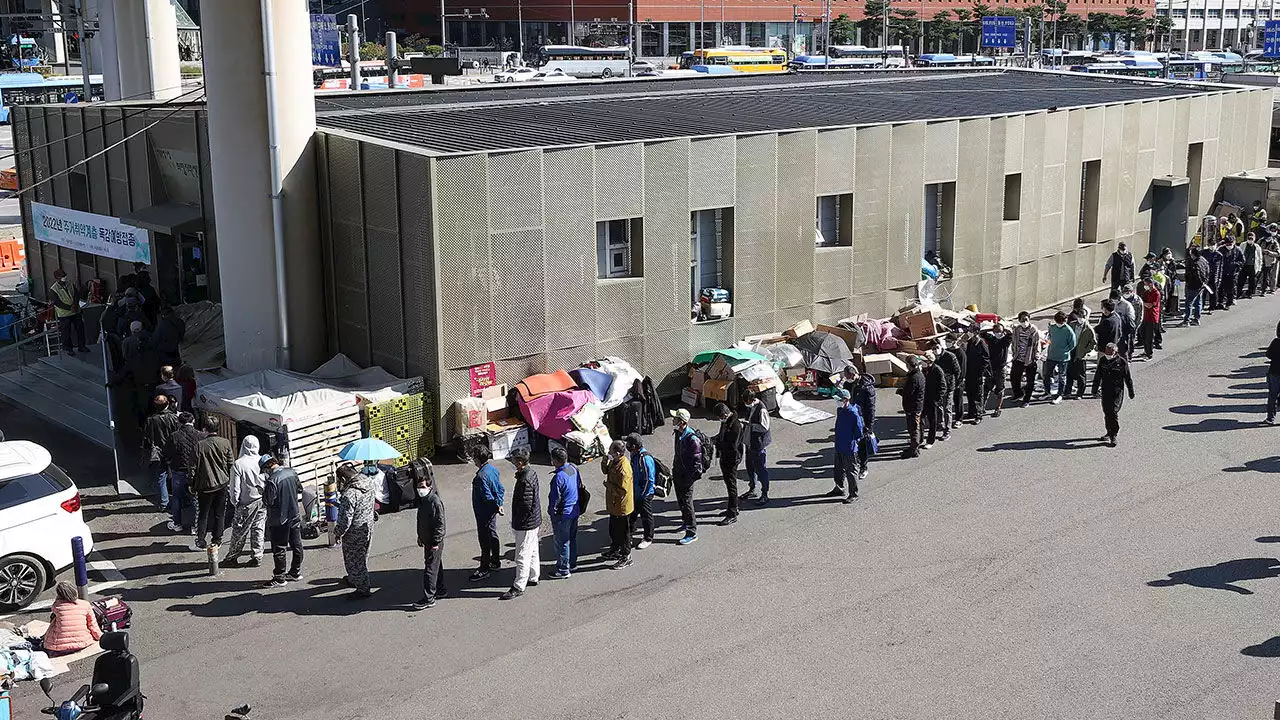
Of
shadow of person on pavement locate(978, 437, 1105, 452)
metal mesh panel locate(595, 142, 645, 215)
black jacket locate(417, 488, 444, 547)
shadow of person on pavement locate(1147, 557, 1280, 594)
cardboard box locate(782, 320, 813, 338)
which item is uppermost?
metal mesh panel locate(595, 142, 645, 215)

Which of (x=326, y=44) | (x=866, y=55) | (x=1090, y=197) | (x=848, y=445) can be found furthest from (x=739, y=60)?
(x=848, y=445)

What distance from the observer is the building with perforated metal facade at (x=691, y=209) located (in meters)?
17.0

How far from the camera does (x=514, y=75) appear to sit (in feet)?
230

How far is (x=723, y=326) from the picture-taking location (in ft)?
65.4

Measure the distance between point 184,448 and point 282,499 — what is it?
6.00ft

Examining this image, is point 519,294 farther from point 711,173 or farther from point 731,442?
point 731,442

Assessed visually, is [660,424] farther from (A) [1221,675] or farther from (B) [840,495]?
(A) [1221,675]

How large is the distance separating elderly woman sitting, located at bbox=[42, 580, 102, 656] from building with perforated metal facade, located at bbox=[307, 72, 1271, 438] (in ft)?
20.3

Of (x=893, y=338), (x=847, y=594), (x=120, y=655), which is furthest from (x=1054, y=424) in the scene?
(x=120, y=655)

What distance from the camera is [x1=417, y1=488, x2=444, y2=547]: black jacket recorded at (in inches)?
493

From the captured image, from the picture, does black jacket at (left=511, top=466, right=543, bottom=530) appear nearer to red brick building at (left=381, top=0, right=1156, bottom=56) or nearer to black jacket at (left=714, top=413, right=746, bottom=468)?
black jacket at (left=714, top=413, right=746, bottom=468)

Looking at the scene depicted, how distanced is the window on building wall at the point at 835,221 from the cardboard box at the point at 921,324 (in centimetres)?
160

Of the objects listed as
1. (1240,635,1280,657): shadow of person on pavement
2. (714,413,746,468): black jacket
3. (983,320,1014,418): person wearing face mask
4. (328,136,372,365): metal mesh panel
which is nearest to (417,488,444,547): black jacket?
(714,413,746,468): black jacket

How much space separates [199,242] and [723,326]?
9189mm
